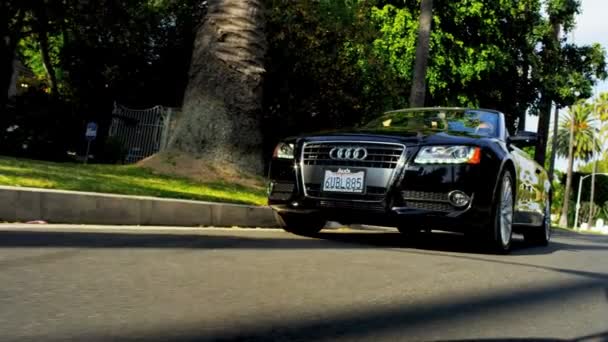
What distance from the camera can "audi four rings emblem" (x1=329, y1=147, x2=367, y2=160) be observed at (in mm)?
7102

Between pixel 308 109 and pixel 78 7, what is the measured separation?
23.1 feet

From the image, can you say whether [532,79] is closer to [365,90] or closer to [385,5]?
[385,5]

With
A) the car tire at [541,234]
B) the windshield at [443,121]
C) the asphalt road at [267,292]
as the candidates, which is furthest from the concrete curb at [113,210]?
the car tire at [541,234]

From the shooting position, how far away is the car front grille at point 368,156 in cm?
698

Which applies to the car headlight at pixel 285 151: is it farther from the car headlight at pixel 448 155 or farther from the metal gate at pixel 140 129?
the metal gate at pixel 140 129

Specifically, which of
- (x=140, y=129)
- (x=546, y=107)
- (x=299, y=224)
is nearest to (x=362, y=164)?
(x=299, y=224)

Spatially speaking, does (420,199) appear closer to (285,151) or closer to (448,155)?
(448,155)

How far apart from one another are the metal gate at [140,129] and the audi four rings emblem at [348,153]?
11.2m

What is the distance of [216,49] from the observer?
11.8 m

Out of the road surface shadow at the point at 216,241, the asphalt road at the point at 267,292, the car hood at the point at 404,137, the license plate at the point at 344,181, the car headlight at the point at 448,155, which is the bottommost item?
the road surface shadow at the point at 216,241

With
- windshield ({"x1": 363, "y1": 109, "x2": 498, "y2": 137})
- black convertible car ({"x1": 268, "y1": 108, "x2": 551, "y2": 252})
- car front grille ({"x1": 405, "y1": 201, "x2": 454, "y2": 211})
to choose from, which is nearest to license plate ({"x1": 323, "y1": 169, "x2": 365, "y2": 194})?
black convertible car ({"x1": 268, "y1": 108, "x2": 551, "y2": 252})

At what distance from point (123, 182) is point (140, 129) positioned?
9.79 meters

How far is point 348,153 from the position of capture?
7.18 metres

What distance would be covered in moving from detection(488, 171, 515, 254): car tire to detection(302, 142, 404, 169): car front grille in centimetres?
109
